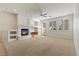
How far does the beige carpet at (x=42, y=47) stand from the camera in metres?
2.72

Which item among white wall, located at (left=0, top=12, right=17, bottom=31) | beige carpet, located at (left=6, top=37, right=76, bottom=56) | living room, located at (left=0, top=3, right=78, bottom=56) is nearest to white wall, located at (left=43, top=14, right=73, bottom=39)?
living room, located at (left=0, top=3, right=78, bottom=56)

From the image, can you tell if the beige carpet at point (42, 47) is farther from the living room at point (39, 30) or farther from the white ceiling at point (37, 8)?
the white ceiling at point (37, 8)

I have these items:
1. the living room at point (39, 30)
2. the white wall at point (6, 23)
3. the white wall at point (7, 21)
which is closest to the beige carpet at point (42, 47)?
the living room at point (39, 30)

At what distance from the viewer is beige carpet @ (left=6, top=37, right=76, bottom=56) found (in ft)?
8.92

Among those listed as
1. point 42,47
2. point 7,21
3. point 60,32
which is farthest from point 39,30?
point 7,21

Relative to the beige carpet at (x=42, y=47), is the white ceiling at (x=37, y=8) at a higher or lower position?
higher

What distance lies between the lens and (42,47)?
2832mm

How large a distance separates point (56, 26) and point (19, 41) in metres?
1.14

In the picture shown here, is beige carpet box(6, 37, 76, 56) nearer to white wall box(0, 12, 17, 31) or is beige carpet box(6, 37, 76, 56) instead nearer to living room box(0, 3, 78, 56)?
living room box(0, 3, 78, 56)

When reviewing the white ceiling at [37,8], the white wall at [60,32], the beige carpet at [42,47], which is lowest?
the beige carpet at [42,47]

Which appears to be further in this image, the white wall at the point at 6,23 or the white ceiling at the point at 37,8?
the white wall at the point at 6,23

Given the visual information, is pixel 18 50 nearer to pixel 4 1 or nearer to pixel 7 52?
pixel 7 52

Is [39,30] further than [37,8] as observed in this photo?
Yes

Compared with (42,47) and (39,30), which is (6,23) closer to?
(39,30)
